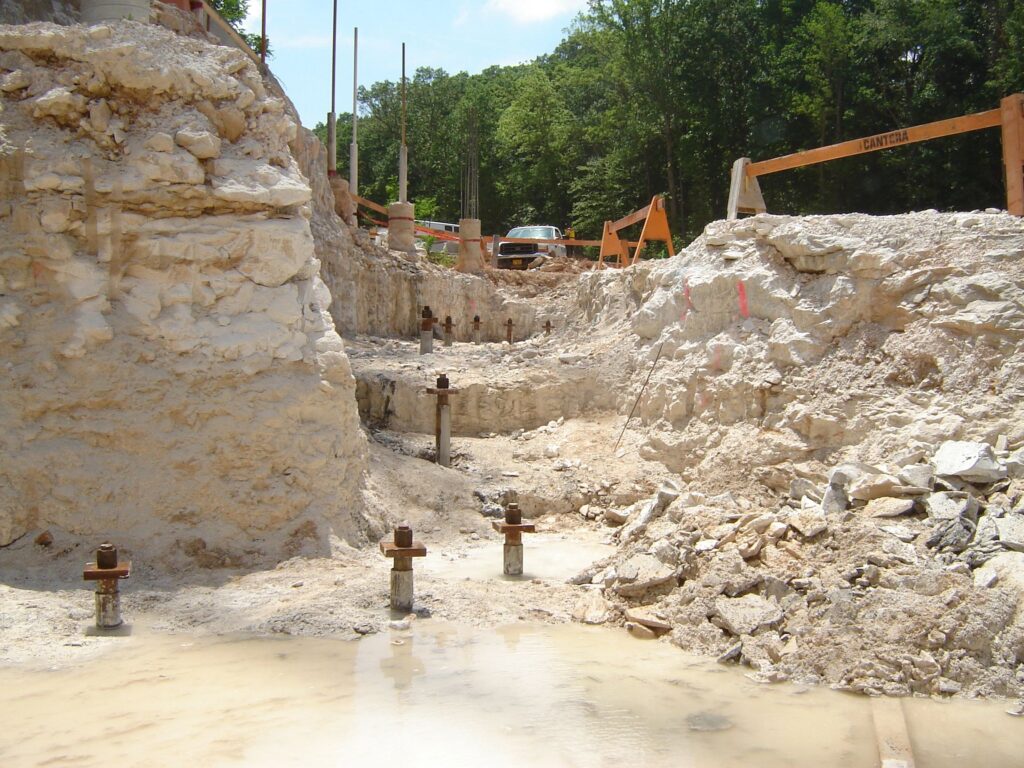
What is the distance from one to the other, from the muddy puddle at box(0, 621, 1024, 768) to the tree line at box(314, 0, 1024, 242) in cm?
1834

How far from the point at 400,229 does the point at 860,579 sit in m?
14.7

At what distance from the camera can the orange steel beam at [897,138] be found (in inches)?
381

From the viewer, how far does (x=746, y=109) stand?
1000 inches

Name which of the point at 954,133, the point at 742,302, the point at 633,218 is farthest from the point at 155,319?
the point at 633,218

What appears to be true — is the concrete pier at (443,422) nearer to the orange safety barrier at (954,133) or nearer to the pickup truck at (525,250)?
the orange safety barrier at (954,133)

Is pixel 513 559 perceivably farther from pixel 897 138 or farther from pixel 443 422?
pixel 897 138

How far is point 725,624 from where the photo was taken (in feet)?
20.2

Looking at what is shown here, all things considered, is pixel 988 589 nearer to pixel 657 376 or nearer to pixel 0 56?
pixel 657 376

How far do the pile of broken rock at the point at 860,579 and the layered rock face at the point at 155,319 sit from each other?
2797mm

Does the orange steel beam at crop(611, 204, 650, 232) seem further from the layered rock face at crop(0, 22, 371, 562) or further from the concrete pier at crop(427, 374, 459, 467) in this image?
the layered rock face at crop(0, 22, 371, 562)

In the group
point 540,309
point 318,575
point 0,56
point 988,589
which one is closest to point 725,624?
point 988,589

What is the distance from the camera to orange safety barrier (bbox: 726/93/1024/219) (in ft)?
30.8

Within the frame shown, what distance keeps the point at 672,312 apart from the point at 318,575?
614cm

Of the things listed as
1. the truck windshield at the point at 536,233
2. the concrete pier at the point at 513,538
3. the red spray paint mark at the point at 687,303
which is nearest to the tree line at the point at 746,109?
the truck windshield at the point at 536,233
